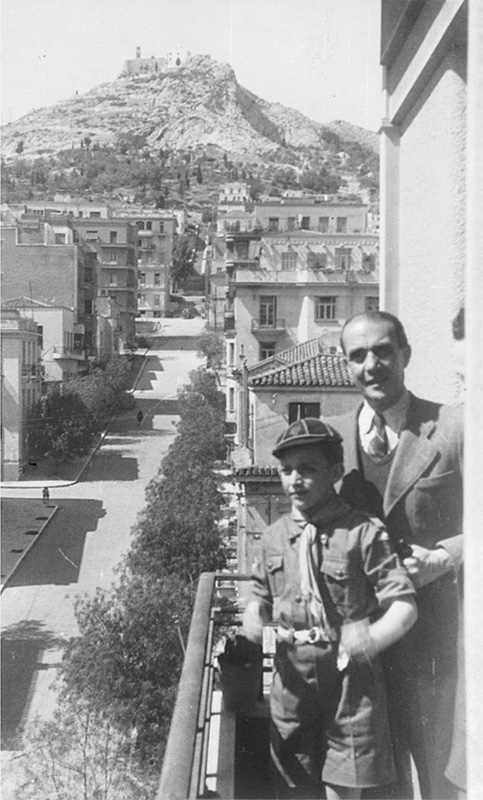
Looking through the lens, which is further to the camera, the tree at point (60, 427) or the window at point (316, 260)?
the tree at point (60, 427)

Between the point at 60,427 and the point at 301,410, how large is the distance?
598 inches

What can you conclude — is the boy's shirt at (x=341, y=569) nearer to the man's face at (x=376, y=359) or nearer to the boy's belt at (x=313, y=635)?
the boy's belt at (x=313, y=635)

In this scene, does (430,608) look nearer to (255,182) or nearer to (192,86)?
(255,182)

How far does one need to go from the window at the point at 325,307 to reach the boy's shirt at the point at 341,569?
1790 mm

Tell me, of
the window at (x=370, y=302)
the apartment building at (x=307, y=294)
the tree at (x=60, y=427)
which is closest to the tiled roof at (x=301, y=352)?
the apartment building at (x=307, y=294)

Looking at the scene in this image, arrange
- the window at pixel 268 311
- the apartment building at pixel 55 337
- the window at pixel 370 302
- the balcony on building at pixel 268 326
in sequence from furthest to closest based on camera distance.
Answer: the apartment building at pixel 55 337 < the window at pixel 268 311 < the balcony on building at pixel 268 326 < the window at pixel 370 302

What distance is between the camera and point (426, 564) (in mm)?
2357

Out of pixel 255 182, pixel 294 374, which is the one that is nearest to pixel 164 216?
pixel 255 182

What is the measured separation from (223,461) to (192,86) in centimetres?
8172

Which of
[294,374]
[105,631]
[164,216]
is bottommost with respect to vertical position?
[105,631]

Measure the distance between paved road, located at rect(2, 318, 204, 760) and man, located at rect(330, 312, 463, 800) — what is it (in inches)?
381

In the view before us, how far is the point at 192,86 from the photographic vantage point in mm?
90438

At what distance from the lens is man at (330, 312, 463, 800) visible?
2414mm

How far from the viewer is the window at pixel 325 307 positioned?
4.07 m
